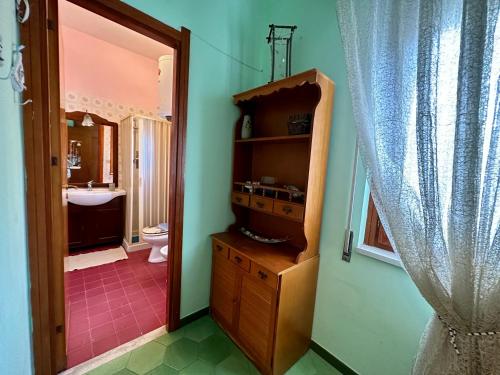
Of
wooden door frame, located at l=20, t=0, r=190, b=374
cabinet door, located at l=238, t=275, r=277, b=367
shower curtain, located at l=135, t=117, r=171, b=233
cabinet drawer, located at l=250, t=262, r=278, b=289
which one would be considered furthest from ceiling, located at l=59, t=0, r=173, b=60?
cabinet door, located at l=238, t=275, r=277, b=367

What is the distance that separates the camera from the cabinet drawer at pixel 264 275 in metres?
1.26

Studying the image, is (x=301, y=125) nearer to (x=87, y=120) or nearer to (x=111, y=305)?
(x=111, y=305)

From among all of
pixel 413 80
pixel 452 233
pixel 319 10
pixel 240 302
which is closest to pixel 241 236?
pixel 240 302

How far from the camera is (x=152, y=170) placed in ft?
10.5

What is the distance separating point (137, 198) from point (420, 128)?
3.28 meters

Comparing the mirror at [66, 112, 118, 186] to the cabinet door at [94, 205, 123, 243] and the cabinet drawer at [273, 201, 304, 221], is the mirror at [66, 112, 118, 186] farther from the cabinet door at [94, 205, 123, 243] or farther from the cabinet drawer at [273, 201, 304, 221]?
the cabinet drawer at [273, 201, 304, 221]

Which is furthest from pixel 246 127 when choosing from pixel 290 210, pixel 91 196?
pixel 91 196

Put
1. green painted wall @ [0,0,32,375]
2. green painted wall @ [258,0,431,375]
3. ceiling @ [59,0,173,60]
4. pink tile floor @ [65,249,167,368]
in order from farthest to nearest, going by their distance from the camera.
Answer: ceiling @ [59,0,173,60] → pink tile floor @ [65,249,167,368] → green painted wall @ [258,0,431,375] → green painted wall @ [0,0,32,375]

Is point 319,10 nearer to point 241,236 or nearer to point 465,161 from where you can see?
point 465,161

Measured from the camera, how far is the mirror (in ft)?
9.45

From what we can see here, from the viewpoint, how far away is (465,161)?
73 cm

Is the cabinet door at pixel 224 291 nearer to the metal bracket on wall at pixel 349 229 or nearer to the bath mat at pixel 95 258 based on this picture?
the metal bracket on wall at pixel 349 229

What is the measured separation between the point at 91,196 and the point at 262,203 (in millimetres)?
2429

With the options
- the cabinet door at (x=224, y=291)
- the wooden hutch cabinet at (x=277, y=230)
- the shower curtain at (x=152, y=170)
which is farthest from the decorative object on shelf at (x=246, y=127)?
the shower curtain at (x=152, y=170)
